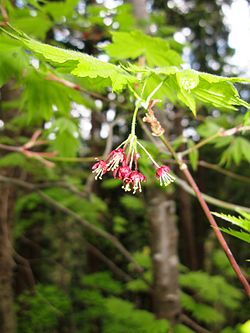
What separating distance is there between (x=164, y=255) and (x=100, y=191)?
5.82 m

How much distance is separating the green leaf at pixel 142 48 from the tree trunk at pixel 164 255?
1072 mm

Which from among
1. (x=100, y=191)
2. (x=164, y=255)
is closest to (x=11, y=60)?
(x=164, y=255)

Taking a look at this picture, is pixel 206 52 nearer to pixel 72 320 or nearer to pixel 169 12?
pixel 169 12

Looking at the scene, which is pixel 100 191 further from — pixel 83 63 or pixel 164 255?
pixel 83 63

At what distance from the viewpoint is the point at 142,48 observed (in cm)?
134

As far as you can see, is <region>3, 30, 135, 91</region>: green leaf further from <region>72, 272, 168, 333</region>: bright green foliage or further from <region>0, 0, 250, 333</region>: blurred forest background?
<region>72, 272, 168, 333</region>: bright green foliage

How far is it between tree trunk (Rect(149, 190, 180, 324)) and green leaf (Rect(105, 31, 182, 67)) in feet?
3.52

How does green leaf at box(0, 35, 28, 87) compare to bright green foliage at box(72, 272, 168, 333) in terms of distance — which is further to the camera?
bright green foliage at box(72, 272, 168, 333)

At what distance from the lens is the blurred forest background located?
1.76 meters

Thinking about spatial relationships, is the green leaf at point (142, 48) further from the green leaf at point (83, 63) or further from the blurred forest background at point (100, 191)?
the green leaf at point (83, 63)

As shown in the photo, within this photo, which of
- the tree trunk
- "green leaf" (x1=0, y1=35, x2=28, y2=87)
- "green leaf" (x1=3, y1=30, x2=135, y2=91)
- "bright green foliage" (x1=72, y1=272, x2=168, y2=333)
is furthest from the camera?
"bright green foliage" (x1=72, y1=272, x2=168, y2=333)

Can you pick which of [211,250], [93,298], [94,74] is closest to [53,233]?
[93,298]

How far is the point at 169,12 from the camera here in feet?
19.8

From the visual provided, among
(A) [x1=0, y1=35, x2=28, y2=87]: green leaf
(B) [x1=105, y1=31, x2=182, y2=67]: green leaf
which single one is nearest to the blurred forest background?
(A) [x1=0, y1=35, x2=28, y2=87]: green leaf
